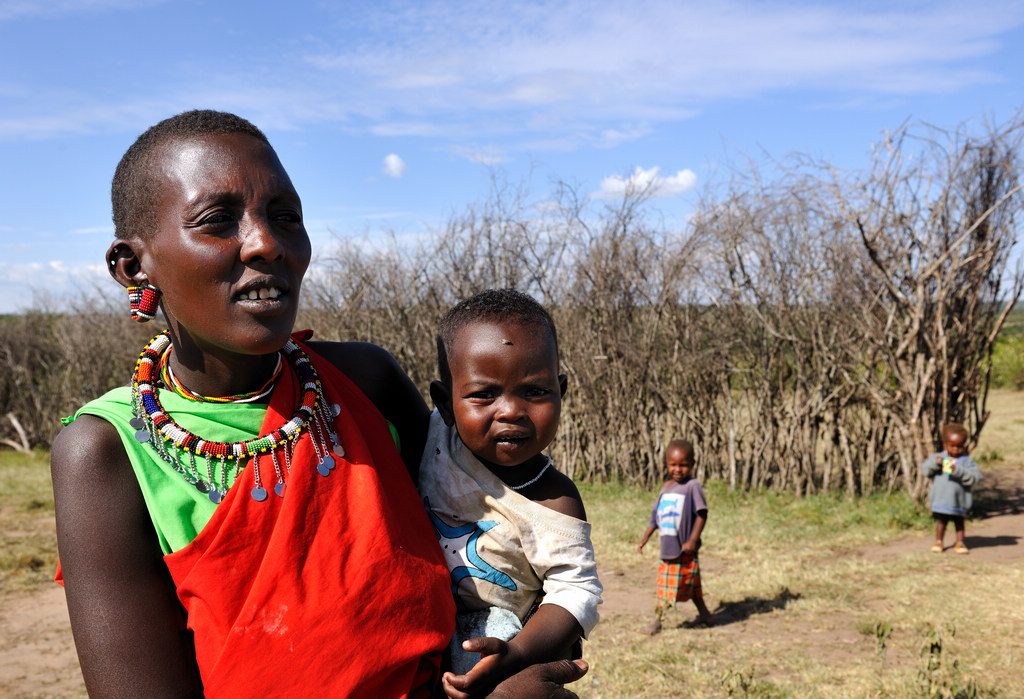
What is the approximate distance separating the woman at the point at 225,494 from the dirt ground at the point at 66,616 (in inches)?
187

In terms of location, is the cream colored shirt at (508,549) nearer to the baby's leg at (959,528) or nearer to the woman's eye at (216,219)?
the woman's eye at (216,219)

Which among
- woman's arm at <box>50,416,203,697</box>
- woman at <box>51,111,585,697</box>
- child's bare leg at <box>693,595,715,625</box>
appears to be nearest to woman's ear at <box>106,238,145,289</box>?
woman at <box>51,111,585,697</box>

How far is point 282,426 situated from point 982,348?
914 cm

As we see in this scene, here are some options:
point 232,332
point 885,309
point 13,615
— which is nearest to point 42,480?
point 13,615

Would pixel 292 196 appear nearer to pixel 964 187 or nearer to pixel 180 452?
pixel 180 452

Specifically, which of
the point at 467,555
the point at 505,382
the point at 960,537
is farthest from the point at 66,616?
the point at 960,537

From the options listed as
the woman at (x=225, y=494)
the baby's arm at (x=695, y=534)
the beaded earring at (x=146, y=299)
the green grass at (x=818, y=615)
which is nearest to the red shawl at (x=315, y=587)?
the woman at (x=225, y=494)

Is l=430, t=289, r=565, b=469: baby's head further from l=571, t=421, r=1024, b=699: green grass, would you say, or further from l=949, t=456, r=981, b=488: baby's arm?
l=949, t=456, r=981, b=488: baby's arm

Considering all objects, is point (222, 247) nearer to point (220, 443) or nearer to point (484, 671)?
point (220, 443)

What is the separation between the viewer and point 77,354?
15.1 meters

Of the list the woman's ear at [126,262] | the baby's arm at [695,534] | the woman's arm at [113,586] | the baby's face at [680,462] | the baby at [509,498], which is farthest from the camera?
the baby's face at [680,462]

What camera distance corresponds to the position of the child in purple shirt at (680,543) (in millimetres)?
5852

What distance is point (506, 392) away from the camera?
65.0 inches

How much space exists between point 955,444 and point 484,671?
7.68m
